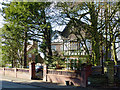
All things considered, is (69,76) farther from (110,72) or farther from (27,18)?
(27,18)

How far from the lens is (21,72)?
2391cm

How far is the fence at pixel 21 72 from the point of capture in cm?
2178

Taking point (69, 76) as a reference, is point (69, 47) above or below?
above

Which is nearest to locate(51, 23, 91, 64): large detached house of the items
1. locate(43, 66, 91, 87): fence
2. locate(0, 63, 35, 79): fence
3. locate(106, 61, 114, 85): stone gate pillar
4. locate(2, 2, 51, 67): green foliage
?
locate(2, 2, 51, 67): green foliage

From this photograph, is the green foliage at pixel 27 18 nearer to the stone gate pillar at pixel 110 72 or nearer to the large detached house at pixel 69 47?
the large detached house at pixel 69 47

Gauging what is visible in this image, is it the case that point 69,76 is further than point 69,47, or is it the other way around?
point 69,47

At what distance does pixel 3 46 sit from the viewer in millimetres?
26656

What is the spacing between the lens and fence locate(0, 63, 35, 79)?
2178cm

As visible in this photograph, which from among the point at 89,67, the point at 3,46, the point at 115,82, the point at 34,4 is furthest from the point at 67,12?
the point at 3,46

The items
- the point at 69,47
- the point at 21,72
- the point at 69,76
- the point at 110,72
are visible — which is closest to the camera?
the point at 110,72

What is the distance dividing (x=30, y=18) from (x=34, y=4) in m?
1.75

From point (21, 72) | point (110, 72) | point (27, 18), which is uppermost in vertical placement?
point (27, 18)

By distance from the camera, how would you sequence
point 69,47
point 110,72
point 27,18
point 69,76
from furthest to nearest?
1. point 69,47
2. point 27,18
3. point 69,76
4. point 110,72

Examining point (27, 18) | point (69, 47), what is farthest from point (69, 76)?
point (69, 47)
